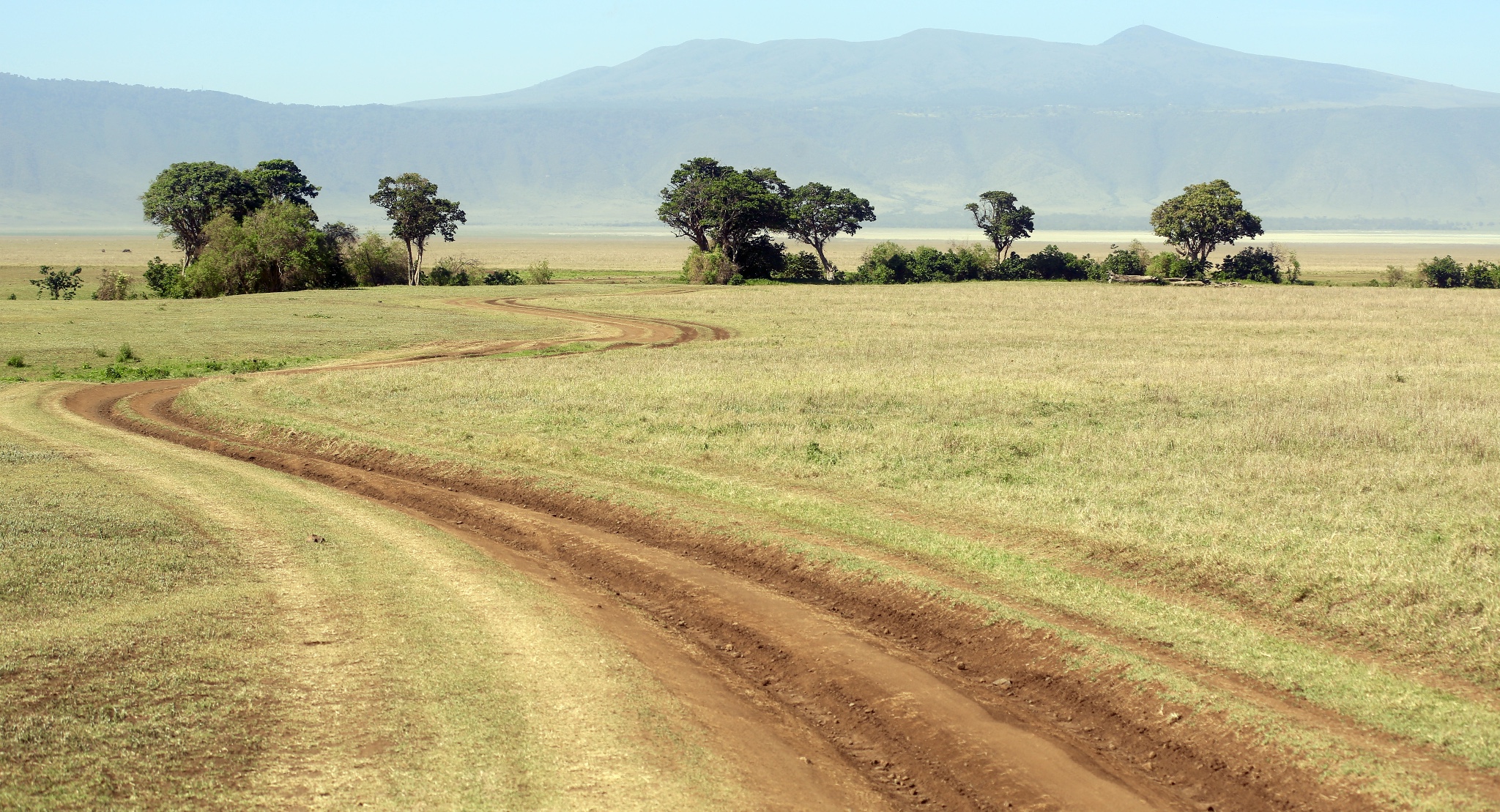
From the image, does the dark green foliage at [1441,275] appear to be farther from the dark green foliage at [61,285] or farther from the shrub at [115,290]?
the dark green foliage at [61,285]

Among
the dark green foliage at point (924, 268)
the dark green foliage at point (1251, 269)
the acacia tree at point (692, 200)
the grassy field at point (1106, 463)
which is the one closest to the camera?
→ the grassy field at point (1106, 463)

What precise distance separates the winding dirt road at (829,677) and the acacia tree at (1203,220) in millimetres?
→ 98949

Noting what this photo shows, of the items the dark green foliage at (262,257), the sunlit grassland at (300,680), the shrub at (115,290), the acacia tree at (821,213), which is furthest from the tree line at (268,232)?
the sunlit grassland at (300,680)

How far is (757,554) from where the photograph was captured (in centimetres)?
1609

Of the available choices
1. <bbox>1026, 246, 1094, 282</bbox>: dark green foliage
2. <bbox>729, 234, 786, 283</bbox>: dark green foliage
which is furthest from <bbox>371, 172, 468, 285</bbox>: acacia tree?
<bbox>1026, 246, 1094, 282</bbox>: dark green foliage

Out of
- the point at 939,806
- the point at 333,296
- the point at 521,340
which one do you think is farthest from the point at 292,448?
the point at 333,296

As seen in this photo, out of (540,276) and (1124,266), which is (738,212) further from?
(1124,266)

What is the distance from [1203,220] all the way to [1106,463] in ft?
318

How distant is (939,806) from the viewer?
30.0 ft

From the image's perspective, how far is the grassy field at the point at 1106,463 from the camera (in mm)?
12336

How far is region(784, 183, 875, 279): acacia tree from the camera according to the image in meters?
119

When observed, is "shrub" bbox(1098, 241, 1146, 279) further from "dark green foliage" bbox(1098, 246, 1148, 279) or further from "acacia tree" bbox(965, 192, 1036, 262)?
"acacia tree" bbox(965, 192, 1036, 262)

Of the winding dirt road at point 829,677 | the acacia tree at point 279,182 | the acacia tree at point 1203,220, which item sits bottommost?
the winding dirt road at point 829,677

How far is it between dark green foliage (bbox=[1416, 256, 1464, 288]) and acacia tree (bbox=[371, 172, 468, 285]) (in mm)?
86342
